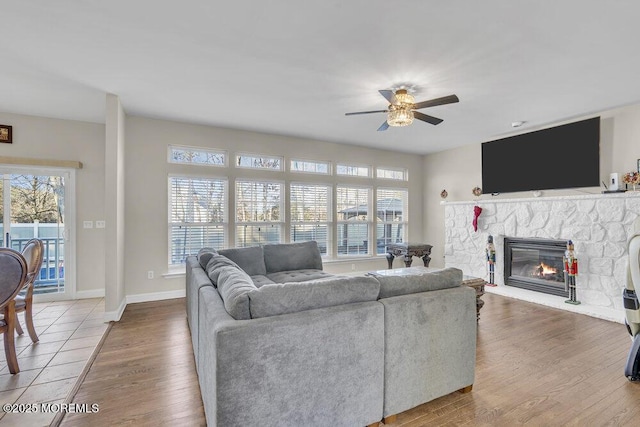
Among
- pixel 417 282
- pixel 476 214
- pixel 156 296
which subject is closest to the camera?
pixel 417 282

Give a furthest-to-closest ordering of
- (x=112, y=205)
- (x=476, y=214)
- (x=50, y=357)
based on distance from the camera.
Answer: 1. (x=476, y=214)
2. (x=112, y=205)
3. (x=50, y=357)

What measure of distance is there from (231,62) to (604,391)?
4.05 meters

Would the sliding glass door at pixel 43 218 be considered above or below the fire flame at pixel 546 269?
above

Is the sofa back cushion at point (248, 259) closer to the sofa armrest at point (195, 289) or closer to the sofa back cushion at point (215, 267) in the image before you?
the sofa armrest at point (195, 289)

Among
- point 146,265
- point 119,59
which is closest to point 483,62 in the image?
point 119,59

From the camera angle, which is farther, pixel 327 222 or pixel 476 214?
pixel 327 222

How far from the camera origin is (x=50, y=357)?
2.69m

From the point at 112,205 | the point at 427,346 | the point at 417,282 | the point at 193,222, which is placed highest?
the point at 112,205

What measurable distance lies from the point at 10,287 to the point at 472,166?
654 cm

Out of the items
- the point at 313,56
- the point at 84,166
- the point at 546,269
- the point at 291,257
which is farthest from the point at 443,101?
the point at 84,166

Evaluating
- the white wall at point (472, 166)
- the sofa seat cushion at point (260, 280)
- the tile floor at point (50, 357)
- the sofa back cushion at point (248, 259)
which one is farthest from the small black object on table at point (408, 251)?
the tile floor at point (50, 357)

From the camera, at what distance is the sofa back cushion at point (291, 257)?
427 cm

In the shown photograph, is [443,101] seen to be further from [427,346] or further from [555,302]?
[555,302]

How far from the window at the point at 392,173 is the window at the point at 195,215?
3.27 meters
